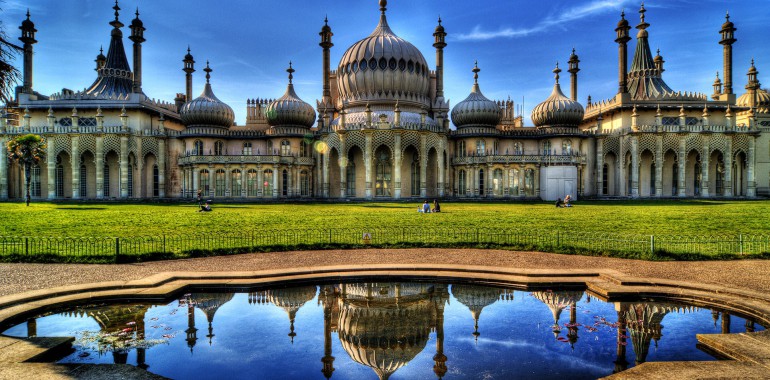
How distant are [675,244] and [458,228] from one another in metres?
7.50

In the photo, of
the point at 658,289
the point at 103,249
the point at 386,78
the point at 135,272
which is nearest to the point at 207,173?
the point at 386,78

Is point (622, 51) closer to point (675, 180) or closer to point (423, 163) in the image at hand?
point (675, 180)

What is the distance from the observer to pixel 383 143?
4366cm

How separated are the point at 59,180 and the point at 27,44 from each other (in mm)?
17789

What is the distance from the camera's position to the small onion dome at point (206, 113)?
49.2 meters

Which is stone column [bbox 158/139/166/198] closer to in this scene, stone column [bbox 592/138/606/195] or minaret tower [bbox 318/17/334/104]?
minaret tower [bbox 318/17/334/104]

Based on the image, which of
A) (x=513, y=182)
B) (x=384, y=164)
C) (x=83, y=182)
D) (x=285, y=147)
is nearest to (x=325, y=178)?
(x=384, y=164)

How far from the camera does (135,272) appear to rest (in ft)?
38.4

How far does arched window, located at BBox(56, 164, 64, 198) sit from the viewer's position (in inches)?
1842

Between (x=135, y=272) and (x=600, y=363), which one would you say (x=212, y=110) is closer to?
(x=135, y=272)

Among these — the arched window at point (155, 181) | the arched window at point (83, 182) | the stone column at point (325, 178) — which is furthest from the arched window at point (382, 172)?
the arched window at point (83, 182)

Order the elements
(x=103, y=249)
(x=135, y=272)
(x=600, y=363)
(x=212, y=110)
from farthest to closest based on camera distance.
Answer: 1. (x=212, y=110)
2. (x=103, y=249)
3. (x=135, y=272)
4. (x=600, y=363)

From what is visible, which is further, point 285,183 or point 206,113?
point 206,113

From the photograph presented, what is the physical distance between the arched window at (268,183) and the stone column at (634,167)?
35.5 m
